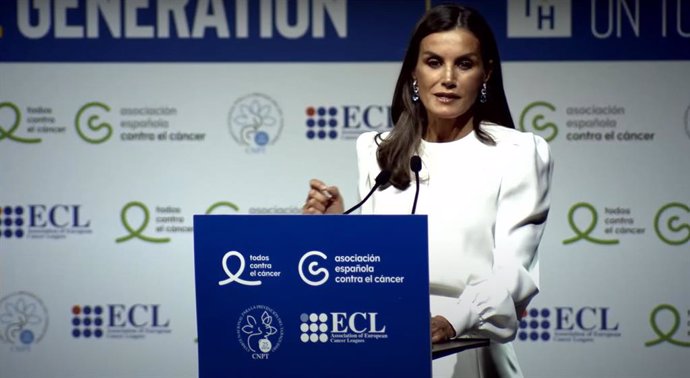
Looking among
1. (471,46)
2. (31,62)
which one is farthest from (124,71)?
(471,46)

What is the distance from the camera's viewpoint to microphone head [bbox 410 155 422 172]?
8.02 feet

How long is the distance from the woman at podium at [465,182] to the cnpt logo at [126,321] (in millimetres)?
2544

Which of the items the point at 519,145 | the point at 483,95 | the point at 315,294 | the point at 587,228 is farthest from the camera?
the point at 587,228

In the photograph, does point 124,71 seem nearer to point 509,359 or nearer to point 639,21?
point 639,21

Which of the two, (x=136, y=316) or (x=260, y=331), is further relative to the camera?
(x=136, y=316)

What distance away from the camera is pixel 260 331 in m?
2.07

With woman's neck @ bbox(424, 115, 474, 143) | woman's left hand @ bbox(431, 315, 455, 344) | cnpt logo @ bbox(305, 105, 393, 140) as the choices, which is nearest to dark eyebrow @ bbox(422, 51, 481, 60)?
woman's neck @ bbox(424, 115, 474, 143)

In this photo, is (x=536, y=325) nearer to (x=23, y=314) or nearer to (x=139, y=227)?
(x=139, y=227)

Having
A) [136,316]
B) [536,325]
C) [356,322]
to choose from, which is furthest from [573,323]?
[356,322]

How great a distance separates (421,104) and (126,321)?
2.76 meters

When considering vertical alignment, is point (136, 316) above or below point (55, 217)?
below

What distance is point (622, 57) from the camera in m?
4.88

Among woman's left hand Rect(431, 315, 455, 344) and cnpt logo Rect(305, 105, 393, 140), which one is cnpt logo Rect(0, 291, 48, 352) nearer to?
cnpt logo Rect(305, 105, 393, 140)

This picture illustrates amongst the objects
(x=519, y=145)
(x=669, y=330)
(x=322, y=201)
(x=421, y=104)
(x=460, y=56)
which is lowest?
(x=669, y=330)
